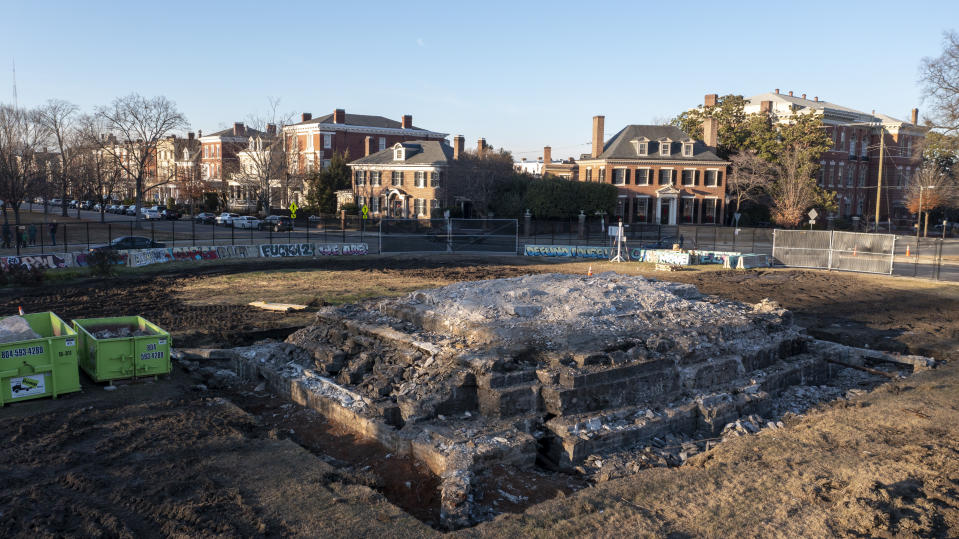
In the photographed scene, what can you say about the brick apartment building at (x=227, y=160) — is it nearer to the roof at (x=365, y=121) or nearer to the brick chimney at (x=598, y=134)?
the roof at (x=365, y=121)

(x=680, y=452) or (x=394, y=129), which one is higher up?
(x=394, y=129)

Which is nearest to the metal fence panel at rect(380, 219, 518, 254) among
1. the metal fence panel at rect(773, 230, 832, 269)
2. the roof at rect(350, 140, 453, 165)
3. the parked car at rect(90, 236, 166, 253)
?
the roof at rect(350, 140, 453, 165)

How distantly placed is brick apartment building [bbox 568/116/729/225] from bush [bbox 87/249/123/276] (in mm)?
46671

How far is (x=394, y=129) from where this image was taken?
78.4 meters

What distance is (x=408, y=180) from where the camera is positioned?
6550 centimetres

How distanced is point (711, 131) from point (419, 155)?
30383 millimetres

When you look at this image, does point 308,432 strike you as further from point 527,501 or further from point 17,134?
point 17,134

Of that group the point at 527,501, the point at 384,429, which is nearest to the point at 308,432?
the point at 384,429

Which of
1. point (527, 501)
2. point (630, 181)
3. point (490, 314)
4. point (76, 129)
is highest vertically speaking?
point (76, 129)

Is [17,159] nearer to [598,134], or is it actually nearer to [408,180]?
[408,180]

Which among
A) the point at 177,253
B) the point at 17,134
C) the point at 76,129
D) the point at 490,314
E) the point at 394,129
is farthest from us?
the point at 394,129

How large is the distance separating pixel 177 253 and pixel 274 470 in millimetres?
29204

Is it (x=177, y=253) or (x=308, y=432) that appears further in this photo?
(x=177, y=253)

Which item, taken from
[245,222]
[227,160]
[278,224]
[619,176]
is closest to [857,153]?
[619,176]
